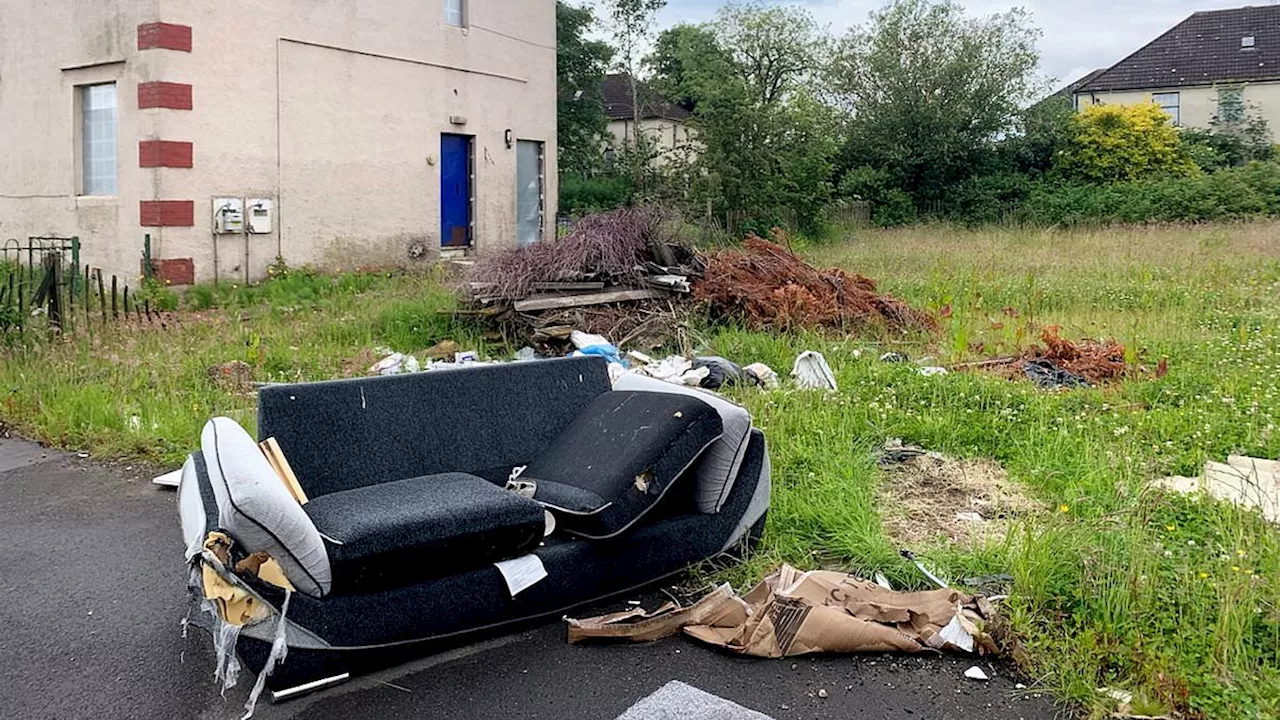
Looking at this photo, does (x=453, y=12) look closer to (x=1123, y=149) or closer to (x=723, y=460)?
(x=723, y=460)

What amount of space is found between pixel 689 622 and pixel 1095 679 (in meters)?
1.44

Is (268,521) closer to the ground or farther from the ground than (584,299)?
closer to the ground

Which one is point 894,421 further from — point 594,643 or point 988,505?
point 594,643

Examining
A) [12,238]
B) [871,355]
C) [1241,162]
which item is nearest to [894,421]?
[871,355]

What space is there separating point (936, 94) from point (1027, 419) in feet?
82.5

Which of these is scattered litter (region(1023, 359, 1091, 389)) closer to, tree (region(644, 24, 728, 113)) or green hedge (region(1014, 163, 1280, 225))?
green hedge (region(1014, 163, 1280, 225))

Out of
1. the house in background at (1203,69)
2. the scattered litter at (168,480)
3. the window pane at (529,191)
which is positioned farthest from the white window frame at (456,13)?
the house in background at (1203,69)

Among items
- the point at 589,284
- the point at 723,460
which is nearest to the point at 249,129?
the point at 589,284

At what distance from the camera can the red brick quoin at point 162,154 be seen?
1345 cm

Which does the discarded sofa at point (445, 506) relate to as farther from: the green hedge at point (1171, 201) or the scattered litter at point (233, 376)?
the green hedge at point (1171, 201)

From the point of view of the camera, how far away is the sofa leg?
3.56 m

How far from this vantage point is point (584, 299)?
10.6m

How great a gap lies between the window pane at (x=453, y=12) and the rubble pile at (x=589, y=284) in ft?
24.4

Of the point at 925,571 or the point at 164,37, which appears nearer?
the point at 925,571
